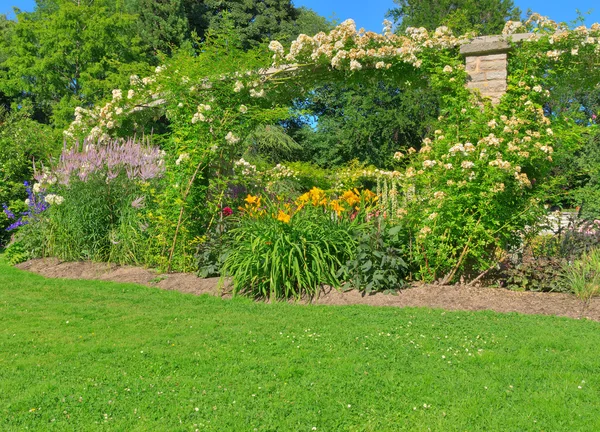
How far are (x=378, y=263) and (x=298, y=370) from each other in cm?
257

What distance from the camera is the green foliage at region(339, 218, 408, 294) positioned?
221 inches

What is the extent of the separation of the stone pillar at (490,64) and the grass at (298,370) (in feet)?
9.34

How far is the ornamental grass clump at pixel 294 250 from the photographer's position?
5.73m

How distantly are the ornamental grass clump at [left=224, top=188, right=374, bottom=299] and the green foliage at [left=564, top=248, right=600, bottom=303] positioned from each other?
2.26 meters

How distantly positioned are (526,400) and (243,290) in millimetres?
3647

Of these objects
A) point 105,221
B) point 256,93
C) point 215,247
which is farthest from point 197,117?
point 105,221

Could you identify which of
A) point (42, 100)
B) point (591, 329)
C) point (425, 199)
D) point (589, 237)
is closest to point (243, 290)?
point (425, 199)

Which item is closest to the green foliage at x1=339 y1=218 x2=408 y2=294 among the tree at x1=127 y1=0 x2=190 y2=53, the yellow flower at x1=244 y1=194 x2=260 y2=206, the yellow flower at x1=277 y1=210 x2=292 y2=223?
the yellow flower at x1=277 y1=210 x2=292 y2=223

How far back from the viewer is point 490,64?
6297 millimetres

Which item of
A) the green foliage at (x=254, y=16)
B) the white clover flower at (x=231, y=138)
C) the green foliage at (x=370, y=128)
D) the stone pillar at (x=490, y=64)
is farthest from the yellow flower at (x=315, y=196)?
the green foliage at (x=254, y=16)

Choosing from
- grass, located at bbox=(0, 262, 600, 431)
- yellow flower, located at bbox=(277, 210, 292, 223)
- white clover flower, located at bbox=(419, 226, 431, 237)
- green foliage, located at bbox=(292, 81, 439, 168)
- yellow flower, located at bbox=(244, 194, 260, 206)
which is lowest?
grass, located at bbox=(0, 262, 600, 431)

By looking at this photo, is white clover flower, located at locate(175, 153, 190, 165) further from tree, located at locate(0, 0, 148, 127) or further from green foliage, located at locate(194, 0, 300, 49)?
green foliage, located at locate(194, 0, 300, 49)

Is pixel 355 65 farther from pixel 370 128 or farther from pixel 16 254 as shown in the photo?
pixel 370 128

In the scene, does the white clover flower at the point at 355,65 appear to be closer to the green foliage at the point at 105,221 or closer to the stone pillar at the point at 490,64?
the stone pillar at the point at 490,64
